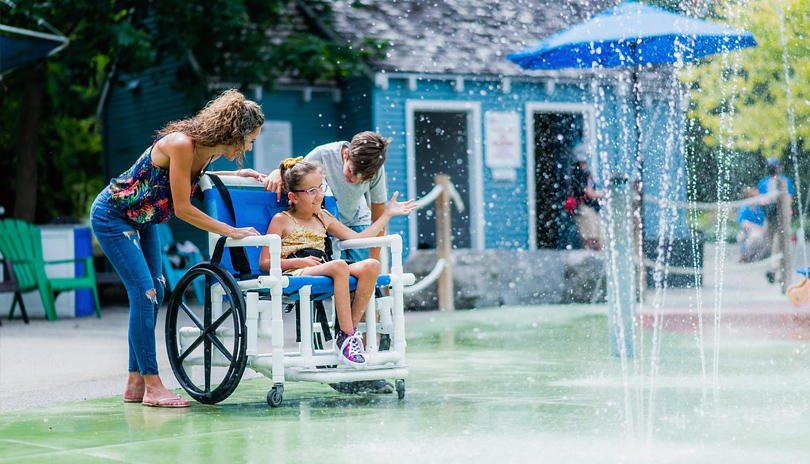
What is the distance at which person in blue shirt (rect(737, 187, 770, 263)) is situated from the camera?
651 inches

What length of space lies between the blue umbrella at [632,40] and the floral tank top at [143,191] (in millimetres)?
3614

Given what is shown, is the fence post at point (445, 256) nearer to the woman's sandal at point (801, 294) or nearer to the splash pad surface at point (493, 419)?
the woman's sandal at point (801, 294)

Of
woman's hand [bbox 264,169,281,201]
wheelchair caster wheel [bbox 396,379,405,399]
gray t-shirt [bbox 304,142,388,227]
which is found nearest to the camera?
wheelchair caster wheel [bbox 396,379,405,399]

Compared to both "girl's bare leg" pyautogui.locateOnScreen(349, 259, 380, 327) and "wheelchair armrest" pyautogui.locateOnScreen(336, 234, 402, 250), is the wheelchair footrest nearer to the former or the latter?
"girl's bare leg" pyautogui.locateOnScreen(349, 259, 380, 327)

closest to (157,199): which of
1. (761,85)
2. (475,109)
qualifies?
(475,109)

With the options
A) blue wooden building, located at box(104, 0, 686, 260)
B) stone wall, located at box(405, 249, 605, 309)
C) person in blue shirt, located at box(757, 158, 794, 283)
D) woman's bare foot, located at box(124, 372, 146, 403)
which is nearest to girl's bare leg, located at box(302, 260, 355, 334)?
woman's bare foot, located at box(124, 372, 146, 403)

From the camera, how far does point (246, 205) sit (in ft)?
19.4

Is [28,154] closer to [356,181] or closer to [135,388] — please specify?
[135,388]

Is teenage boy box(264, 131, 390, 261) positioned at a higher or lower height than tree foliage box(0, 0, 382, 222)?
lower

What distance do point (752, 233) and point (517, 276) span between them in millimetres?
5523

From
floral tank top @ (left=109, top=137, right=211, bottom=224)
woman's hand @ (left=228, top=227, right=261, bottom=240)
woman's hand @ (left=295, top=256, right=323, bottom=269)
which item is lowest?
woman's hand @ (left=295, top=256, right=323, bottom=269)

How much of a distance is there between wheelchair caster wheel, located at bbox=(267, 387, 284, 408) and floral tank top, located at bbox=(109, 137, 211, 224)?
994 mm

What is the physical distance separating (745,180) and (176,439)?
2681 cm

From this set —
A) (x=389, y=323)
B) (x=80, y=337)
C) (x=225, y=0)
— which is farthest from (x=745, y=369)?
(x=225, y=0)
